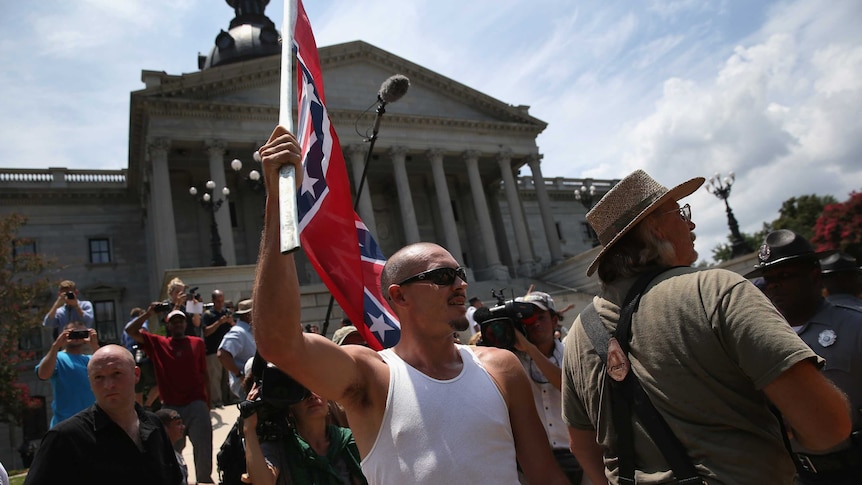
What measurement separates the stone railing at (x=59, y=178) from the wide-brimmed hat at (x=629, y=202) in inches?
1440

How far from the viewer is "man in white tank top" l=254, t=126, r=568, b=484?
6.86 ft

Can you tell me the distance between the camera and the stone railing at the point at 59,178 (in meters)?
31.8

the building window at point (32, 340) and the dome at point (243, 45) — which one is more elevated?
the dome at point (243, 45)

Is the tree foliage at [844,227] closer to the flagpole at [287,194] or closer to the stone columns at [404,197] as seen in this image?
the stone columns at [404,197]

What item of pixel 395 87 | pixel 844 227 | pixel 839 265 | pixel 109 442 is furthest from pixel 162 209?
pixel 844 227

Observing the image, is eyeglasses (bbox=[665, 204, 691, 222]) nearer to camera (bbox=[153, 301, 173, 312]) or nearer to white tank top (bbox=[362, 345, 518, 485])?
white tank top (bbox=[362, 345, 518, 485])

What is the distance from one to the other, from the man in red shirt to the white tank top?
505 centimetres

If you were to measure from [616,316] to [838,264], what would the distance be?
10.7 ft

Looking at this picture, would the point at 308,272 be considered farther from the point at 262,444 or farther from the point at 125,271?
the point at 262,444

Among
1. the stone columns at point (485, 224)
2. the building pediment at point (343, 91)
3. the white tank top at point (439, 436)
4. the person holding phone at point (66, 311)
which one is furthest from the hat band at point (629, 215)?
the stone columns at point (485, 224)

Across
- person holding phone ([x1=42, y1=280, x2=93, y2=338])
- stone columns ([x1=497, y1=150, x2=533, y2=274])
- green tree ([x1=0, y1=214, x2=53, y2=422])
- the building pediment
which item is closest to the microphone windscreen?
person holding phone ([x1=42, y1=280, x2=93, y2=338])

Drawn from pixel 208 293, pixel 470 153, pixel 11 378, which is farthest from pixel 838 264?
pixel 470 153

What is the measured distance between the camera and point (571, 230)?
49.6m

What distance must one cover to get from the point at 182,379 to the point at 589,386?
5.74 meters
